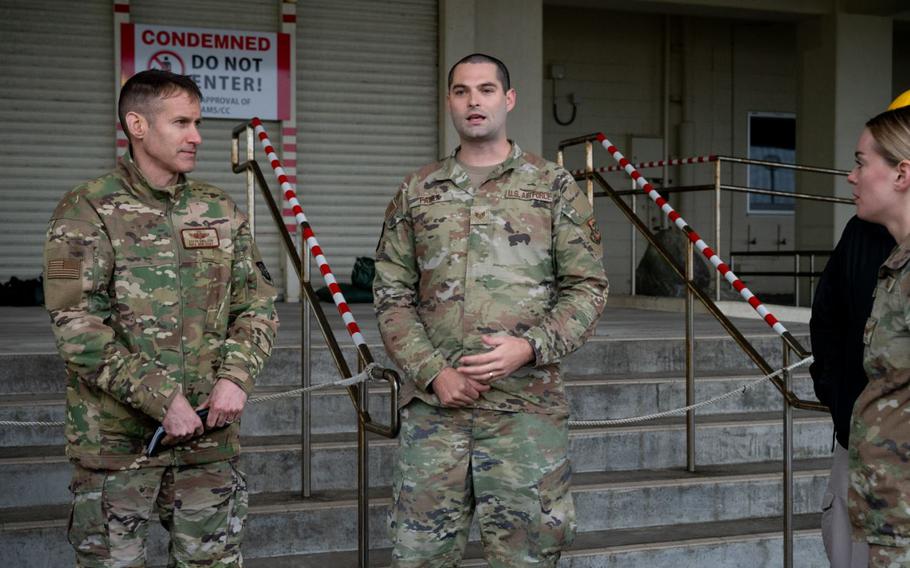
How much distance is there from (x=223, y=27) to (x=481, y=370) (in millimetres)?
6449

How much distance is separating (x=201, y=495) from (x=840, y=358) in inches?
54.5

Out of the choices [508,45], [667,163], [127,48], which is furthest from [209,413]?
[508,45]

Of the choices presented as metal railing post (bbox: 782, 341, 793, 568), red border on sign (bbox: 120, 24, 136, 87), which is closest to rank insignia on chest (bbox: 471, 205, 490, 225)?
metal railing post (bbox: 782, 341, 793, 568)

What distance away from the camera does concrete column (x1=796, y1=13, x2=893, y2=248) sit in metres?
10.2

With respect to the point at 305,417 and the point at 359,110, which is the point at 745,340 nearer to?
the point at 305,417

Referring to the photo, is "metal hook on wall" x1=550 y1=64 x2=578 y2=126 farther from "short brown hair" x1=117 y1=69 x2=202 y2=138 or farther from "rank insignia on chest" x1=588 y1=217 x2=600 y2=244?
"short brown hair" x1=117 y1=69 x2=202 y2=138

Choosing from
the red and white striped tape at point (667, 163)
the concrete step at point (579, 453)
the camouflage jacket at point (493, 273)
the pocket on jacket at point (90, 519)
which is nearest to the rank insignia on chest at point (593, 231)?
the camouflage jacket at point (493, 273)

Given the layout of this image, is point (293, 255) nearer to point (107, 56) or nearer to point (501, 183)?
point (501, 183)

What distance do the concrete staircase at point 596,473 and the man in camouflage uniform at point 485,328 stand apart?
3.24 feet

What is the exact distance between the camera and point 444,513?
2.49 metres

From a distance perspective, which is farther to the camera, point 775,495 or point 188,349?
point 775,495

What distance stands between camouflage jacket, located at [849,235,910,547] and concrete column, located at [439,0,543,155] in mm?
6868

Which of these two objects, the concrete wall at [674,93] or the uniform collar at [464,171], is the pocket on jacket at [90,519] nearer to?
the uniform collar at [464,171]

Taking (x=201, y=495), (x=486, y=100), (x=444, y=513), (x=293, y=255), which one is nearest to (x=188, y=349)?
(x=201, y=495)
